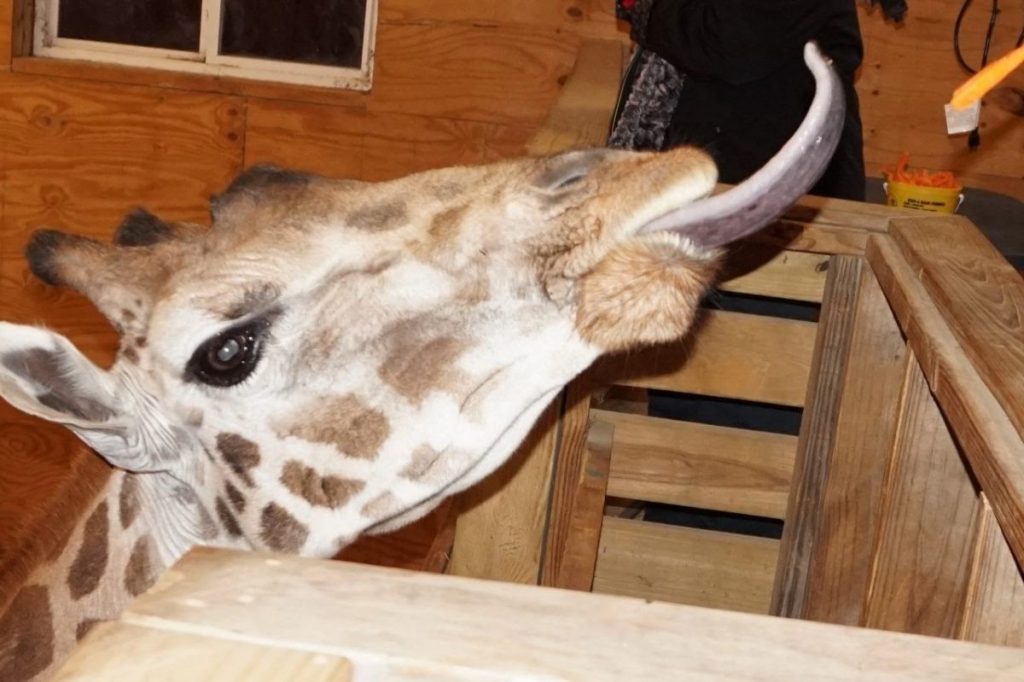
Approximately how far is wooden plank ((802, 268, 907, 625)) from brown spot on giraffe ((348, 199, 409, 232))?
0.92m

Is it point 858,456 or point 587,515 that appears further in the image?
point 587,515

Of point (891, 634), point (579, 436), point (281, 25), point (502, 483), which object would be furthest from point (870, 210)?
point (281, 25)

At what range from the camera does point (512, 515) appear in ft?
8.14

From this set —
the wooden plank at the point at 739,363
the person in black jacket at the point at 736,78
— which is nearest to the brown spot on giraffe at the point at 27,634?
the wooden plank at the point at 739,363

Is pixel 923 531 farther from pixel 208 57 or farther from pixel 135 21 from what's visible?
pixel 135 21

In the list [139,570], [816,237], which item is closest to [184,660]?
[139,570]

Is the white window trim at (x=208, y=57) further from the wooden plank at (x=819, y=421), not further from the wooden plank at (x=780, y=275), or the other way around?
the wooden plank at (x=819, y=421)

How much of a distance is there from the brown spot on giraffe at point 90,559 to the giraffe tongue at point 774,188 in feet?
3.31

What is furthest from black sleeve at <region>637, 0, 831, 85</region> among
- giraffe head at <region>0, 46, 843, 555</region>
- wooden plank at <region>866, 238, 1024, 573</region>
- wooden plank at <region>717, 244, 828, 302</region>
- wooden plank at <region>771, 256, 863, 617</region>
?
giraffe head at <region>0, 46, 843, 555</region>

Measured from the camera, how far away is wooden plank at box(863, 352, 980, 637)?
5.83 ft

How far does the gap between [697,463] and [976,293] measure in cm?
119

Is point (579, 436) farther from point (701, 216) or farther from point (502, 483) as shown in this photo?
point (701, 216)

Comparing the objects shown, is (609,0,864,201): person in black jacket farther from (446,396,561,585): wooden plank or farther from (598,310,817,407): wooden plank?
(446,396,561,585): wooden plank

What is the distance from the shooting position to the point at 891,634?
898mm
